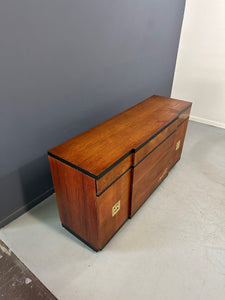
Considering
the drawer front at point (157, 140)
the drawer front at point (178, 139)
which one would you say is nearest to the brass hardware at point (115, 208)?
the drawer front at point (157, 140)

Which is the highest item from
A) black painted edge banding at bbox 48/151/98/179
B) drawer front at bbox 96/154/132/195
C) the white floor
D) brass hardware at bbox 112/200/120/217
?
black painted edge banding at bbox 48/151/98/179

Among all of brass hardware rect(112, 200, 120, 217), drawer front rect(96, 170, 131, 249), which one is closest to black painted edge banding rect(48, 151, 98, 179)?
drawer front rect(96, 170, 131, 249)

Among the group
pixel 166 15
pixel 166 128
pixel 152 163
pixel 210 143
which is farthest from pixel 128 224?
pixel 166 15

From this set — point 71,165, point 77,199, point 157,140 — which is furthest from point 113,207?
point 157,140

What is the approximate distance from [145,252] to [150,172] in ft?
1.82

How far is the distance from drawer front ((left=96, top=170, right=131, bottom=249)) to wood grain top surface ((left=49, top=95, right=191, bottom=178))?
0.16 m

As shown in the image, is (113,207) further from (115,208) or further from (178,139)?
(178,139)

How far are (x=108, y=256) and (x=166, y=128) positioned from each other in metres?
0.99

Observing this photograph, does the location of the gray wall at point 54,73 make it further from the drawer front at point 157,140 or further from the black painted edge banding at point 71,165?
the drawer front at point 157,140

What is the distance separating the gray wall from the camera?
1.19m

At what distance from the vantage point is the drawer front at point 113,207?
1.14 metres

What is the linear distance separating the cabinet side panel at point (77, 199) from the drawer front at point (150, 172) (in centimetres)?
36

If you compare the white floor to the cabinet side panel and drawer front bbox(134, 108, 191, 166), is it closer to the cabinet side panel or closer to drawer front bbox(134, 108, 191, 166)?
the cabinet side panel

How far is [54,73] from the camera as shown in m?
1.41
